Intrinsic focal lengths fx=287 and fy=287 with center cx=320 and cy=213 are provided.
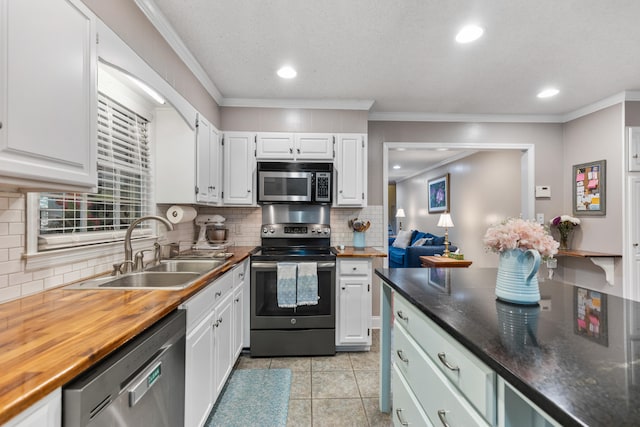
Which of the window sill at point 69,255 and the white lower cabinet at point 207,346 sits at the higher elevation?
the window sill at point 69,255

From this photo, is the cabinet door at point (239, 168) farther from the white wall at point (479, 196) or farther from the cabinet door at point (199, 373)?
the white wall at point (479, 196)

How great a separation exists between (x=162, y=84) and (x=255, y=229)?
1.72 metres

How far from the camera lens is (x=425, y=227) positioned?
769 cm

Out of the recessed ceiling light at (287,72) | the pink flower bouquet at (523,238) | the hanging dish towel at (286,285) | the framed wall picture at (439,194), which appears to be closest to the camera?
the pink flower bouquet at (523,238)

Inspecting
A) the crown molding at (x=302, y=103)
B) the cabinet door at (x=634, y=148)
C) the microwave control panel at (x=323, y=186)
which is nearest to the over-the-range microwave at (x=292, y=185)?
the microwave control panel at (x=323, y=186)

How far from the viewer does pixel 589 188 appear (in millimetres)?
3238

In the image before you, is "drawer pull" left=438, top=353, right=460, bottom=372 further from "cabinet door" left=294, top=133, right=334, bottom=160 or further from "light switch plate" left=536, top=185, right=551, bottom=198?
"light switch plate" left=536, top=185, right=551, bottom=198

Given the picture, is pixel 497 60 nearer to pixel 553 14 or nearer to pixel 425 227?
pixel 553 14

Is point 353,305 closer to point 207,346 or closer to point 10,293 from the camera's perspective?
point 207,346

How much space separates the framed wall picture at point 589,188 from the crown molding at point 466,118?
69cm

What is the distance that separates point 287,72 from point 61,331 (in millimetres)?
2305

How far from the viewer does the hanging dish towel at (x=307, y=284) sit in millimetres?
2621

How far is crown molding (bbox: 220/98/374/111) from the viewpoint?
3041mm

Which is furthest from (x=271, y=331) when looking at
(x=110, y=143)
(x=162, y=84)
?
(x=162, y=84)
